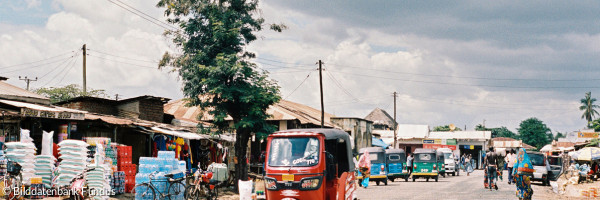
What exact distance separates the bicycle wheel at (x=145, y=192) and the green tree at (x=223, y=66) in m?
7.12

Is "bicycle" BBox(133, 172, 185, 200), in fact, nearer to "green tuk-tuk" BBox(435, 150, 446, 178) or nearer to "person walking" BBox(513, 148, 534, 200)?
"person walking" BBox(513, 148, 534, 200)

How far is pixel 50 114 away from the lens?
640 inches

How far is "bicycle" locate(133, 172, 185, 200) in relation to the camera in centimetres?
1587

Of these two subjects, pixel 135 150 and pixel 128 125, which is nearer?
pixel 128 125

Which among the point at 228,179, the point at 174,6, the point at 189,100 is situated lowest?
the point at 228,179

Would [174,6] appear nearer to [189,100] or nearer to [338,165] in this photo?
[189,100]

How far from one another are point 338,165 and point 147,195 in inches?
224

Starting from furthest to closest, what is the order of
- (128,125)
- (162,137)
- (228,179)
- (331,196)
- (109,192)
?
(228,179), (162,137), (128,125), (109,192), (331,196)

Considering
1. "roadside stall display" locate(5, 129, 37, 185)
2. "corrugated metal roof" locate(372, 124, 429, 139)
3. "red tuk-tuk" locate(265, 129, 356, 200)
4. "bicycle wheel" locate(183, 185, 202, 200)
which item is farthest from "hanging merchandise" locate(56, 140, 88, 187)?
"corrugated metal roof" locate(372, 124, 429, 139)

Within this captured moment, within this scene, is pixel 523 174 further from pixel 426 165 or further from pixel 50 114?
pixel 426 165

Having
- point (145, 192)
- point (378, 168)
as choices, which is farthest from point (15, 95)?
point (378, 168)

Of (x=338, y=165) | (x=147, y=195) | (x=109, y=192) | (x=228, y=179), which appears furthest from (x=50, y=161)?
(x=228, y=179)

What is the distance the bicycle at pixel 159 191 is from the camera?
52.1ft

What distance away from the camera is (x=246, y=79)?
23250mm
